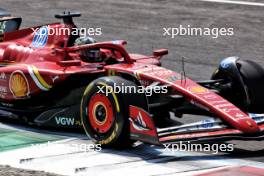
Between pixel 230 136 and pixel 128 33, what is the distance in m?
9.51

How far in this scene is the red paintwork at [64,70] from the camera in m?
11.2

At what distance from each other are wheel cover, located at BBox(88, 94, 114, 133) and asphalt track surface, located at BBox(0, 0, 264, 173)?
4990 mm

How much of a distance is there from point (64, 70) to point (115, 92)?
5.03 feet

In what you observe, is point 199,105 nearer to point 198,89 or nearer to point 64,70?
point 198,89

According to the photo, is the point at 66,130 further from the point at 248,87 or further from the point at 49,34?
the point at 248,87

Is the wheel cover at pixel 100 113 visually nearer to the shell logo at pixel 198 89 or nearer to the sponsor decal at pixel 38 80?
the shell logo at pixel 198 89

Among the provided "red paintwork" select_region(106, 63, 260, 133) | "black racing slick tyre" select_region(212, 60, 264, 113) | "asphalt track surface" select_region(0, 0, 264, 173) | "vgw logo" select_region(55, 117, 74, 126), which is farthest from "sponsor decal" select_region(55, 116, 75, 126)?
"asphalt track surface" select_region(0, 0, 264, 173)

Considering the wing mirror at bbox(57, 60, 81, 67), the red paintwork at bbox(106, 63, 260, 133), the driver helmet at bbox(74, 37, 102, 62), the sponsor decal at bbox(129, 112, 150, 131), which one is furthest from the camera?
the driver helmet at bbox(74, 37, 102, 62)

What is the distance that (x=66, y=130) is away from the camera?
42.5ft

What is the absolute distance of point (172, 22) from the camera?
20703 millimetres

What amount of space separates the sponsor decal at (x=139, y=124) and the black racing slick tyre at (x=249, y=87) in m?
1.85

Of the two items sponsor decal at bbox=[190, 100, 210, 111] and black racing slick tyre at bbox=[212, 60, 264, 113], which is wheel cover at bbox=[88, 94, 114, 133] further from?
black racing slick tyre at bbox=[212, 60, 264, 113]

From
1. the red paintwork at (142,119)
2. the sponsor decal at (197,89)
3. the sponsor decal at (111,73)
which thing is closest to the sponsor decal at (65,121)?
the sponsor decal at (111,73)

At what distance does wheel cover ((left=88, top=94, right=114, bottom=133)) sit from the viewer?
1154cm
